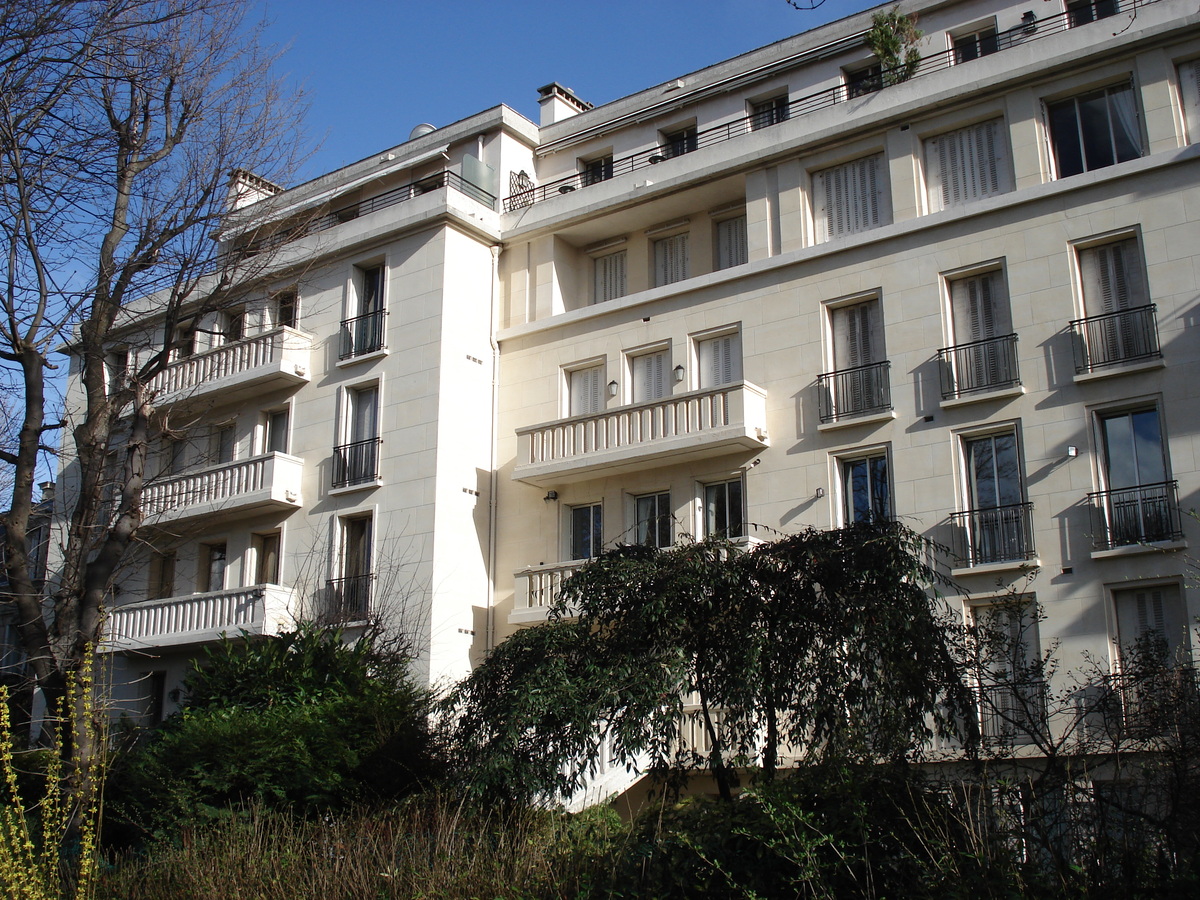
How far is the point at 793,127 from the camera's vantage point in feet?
77.1

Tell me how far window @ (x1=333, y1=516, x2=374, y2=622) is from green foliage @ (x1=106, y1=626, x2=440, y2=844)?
5.12 m

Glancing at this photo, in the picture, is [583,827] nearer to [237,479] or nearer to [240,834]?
[240,834]

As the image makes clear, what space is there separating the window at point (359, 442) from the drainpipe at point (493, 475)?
2369mm

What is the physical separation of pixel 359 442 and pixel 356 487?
104cm

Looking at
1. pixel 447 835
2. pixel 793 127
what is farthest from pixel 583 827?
pixel 793 127

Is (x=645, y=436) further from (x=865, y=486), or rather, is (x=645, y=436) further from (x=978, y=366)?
(x=978, y=366)

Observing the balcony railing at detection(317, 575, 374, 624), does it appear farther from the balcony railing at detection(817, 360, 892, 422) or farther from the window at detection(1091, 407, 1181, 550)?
the window at detection(1091, 407, 1181, 550)

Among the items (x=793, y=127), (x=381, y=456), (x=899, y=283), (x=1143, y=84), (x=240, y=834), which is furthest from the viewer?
(x=381, y=456)

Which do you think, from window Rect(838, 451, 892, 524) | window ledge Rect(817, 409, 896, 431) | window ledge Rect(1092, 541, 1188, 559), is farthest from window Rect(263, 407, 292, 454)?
window ledge Rect(1092, 541, 1188, 559)

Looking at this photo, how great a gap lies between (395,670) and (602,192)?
11.1 m

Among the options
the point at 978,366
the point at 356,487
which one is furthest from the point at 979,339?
the point at 356,487

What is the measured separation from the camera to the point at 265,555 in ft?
89.5

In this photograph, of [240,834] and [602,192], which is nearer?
[240,834]

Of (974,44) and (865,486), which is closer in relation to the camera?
(865,486)
